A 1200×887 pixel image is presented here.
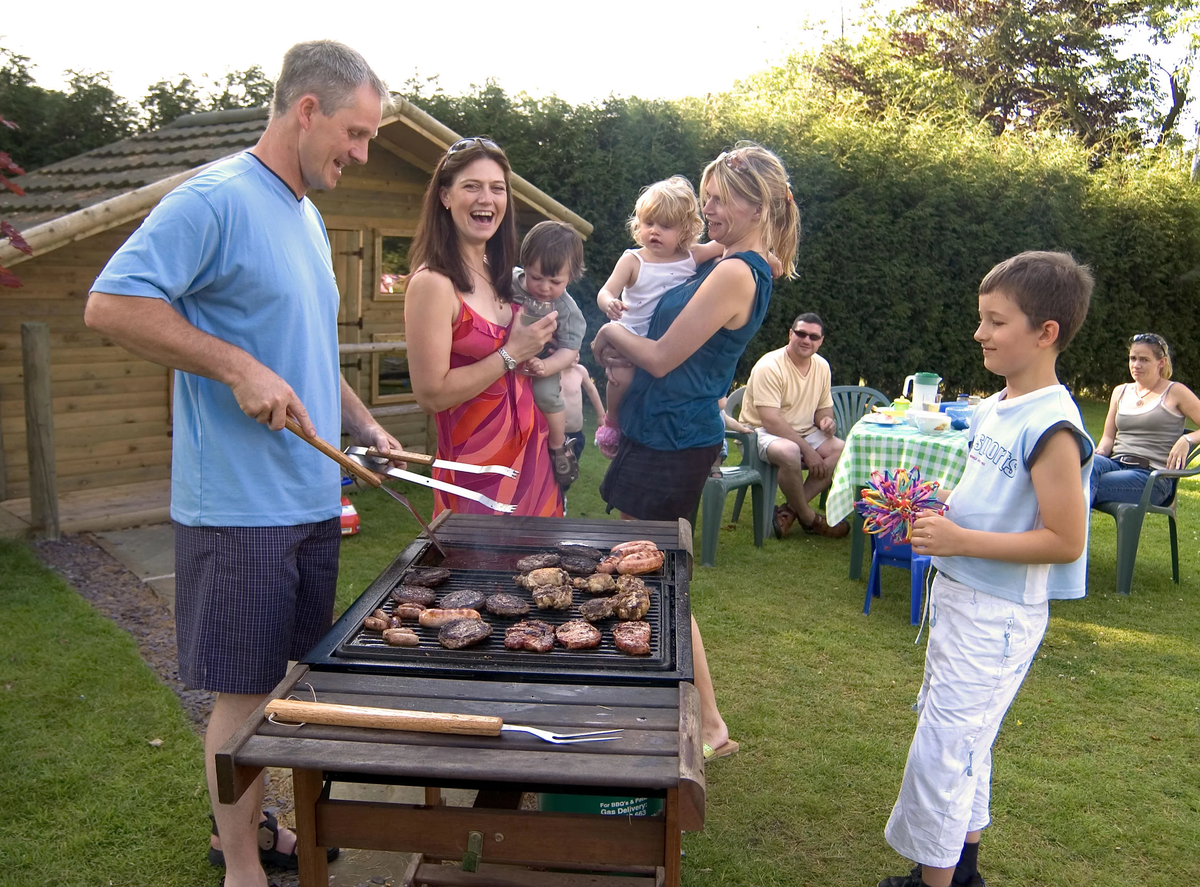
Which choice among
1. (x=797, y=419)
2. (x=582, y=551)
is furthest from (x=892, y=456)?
(x=582, y=551)

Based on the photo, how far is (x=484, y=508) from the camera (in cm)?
327

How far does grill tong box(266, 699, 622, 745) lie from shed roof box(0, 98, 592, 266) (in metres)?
4.25

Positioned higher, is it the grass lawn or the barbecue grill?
the barbecue grill

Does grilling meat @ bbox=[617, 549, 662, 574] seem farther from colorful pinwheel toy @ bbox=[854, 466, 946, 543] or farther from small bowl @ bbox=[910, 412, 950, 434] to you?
small bowl @ bbox=[910, 412, 950, 434]

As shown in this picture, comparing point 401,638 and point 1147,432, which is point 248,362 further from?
point 1147,432

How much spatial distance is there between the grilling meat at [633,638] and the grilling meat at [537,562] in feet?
1.35

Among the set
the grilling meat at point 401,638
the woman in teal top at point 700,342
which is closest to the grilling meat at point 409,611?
the grilling meat at point 401,638

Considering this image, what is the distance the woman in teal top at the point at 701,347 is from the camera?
2994mm

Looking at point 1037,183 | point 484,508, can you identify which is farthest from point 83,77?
point 1037,183

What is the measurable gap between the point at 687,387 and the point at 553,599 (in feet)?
3.51

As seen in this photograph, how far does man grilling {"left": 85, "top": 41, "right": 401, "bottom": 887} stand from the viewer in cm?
210

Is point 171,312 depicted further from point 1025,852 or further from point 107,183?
point 107,183

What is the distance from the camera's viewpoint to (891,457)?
5.77m

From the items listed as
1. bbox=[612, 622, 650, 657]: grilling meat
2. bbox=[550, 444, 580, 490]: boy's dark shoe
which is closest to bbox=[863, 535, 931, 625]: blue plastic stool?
bbox=[550, 444, 580, 490]: boy's dark shoe
